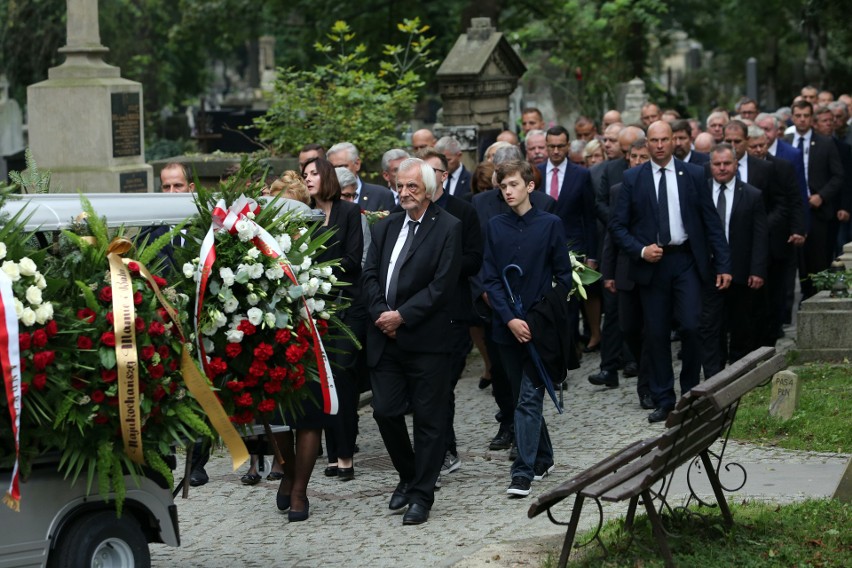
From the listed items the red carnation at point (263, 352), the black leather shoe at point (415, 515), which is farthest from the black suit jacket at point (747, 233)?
the red carnation at point (263, 352)

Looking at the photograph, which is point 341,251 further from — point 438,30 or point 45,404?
point 438,30

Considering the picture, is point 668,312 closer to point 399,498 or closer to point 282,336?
point 399,498

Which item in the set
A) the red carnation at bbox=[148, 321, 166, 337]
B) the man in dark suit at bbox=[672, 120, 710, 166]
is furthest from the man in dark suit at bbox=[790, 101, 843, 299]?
the red carnation at bbox=[148, 321, 166, 337]

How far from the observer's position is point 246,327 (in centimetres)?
693

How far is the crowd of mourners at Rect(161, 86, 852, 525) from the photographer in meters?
8.52

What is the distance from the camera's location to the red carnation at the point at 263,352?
22.7 feet

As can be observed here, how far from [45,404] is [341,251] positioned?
3466 mm

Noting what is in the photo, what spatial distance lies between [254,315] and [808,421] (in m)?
4.85

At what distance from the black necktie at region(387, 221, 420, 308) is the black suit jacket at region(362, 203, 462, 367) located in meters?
0.03

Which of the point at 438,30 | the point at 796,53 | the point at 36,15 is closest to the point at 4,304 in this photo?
the point at 438,30

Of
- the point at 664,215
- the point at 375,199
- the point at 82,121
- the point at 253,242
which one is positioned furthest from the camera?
the point at 82,121

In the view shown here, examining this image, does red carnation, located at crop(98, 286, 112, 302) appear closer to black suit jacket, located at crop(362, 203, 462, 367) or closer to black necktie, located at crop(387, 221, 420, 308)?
black suit jacket, located at crop(362, 203, 462, 367)

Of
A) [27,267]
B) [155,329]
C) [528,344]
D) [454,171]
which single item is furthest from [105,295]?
[454,171]

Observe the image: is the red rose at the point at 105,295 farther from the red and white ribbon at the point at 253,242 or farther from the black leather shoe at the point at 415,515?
the black leather shoe at the point at 415,515
